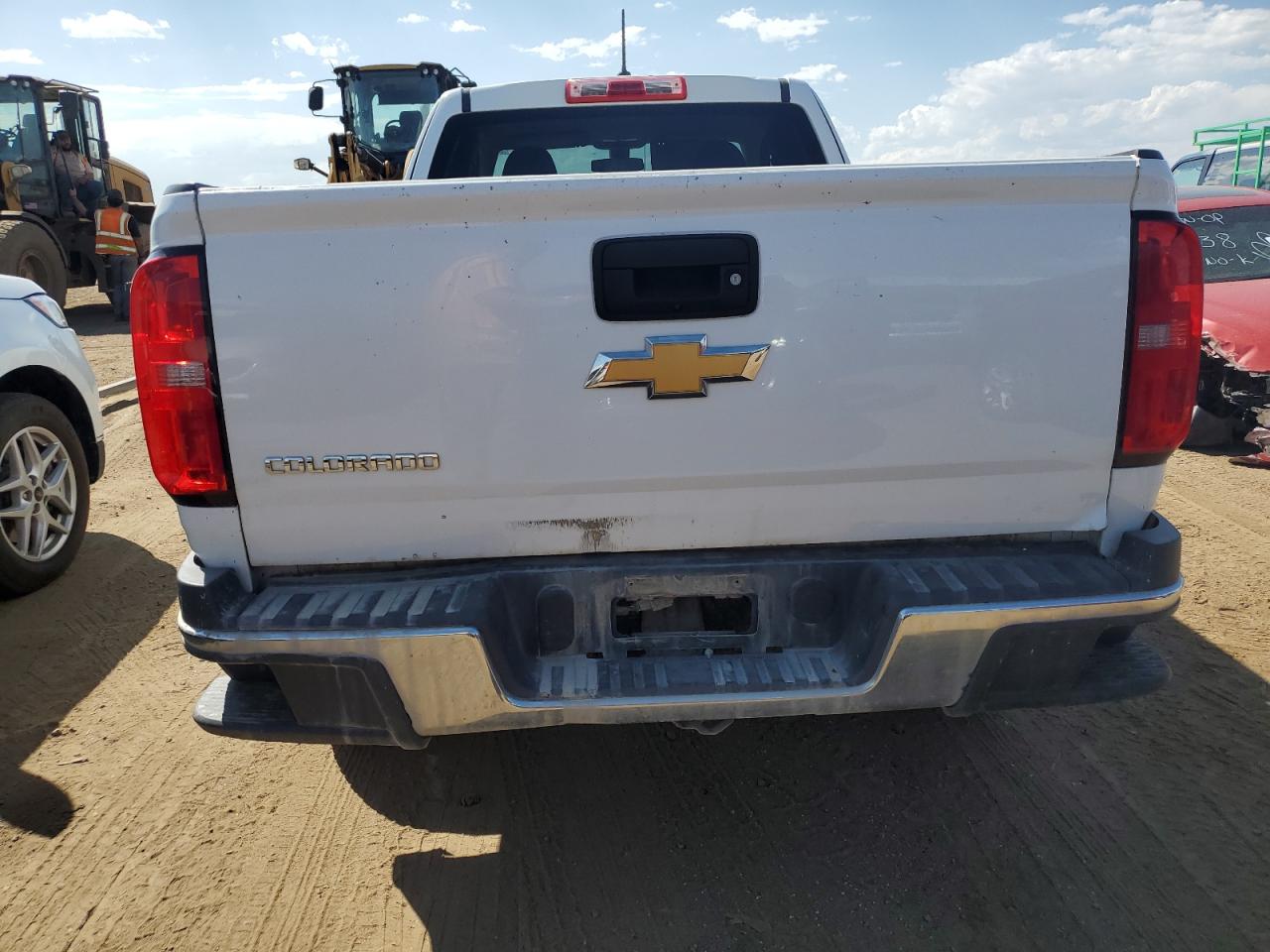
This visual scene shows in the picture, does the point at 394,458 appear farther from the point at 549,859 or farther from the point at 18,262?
the point at 18,262

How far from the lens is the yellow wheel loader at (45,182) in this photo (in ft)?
41.9

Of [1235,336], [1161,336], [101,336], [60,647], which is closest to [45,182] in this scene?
[101,336]

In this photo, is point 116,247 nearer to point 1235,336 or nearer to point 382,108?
point 382,108

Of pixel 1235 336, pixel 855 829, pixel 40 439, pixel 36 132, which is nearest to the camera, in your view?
pixel 855 829

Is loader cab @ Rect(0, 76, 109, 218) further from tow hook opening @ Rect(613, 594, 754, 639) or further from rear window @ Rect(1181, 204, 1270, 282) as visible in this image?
rear window @ Rect(1181, 204, 1270, 282)

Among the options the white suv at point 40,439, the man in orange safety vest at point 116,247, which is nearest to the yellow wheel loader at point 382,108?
the man in orange safety vest at point 116,247

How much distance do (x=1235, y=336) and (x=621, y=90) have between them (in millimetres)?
4747

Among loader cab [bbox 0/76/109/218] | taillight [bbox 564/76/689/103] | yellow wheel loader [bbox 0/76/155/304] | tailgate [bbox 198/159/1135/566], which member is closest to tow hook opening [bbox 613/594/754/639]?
tailgate [bbox 198/159/1135/566]

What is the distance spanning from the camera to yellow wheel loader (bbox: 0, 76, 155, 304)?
1277 cm

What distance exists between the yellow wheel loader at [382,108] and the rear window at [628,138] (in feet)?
36.3

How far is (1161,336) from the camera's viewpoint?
6.84 ft

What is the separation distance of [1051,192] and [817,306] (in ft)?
1.96

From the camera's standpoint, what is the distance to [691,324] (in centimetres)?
205

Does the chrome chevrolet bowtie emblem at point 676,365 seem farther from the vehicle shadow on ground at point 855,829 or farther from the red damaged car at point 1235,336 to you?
the red damaged car at point 1235,336
